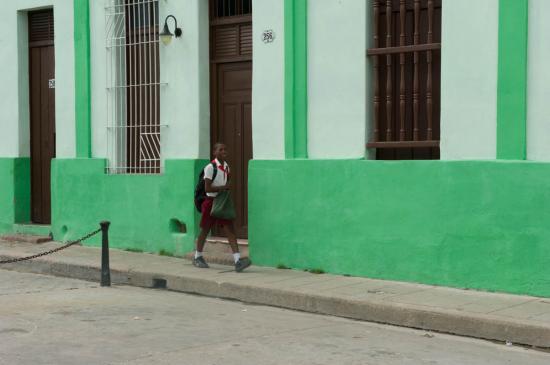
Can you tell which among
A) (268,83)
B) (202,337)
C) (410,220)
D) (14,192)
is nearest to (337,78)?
(268,83)

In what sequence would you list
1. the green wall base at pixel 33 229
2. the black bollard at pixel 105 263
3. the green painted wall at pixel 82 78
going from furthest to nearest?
the green wall base at pixel 33 229 < the green painted wall at pixel 82 78 < the black bollard at pixel 105 263

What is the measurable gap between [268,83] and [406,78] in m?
1.90

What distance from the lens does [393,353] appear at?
6918mm

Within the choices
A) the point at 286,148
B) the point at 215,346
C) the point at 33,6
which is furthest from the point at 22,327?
the point at 33,6

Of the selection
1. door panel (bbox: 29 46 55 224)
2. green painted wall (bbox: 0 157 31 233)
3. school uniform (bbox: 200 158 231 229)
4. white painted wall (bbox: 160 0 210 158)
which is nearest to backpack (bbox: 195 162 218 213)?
school uniform (bbox: 200 158 231 229)

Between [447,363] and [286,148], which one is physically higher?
[286,148]

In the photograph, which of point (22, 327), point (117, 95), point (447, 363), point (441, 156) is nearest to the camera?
point (447, 363)

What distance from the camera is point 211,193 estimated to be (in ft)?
35.1

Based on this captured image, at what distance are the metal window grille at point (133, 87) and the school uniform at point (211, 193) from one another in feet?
6.50

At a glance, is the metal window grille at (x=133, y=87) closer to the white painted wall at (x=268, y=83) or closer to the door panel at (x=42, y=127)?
the door panel at (x=42, y=127)

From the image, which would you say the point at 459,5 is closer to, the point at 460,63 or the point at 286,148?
the point at 460,63

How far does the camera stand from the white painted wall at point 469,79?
29.9 feet

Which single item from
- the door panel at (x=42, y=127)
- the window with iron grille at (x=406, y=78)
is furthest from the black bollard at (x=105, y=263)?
the door panel at (x=42, y=127)

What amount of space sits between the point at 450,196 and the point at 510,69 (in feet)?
4.80
